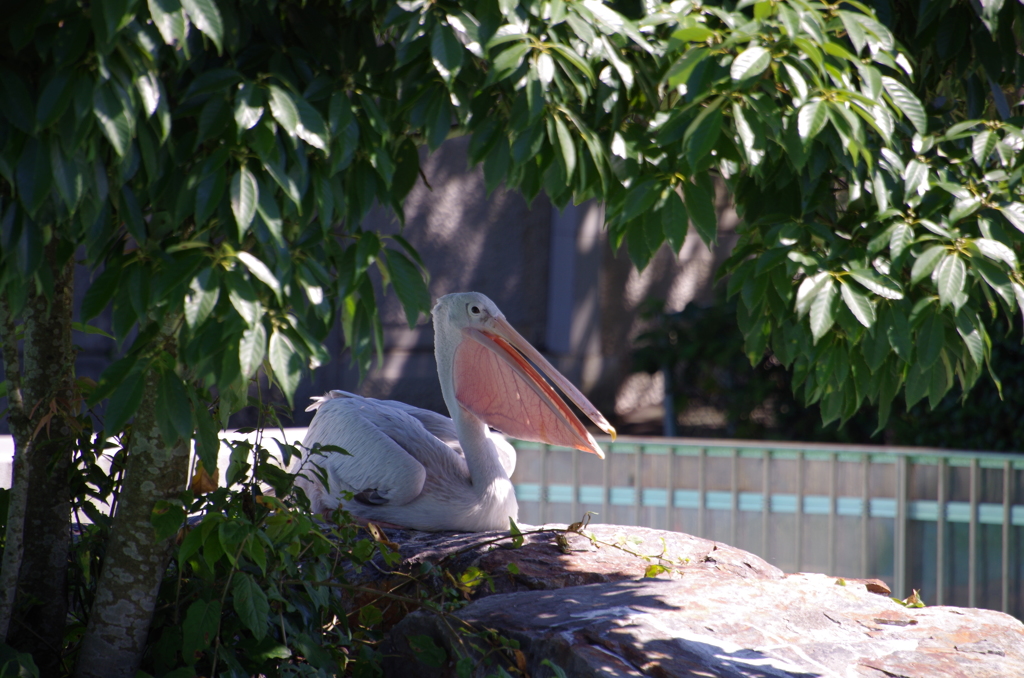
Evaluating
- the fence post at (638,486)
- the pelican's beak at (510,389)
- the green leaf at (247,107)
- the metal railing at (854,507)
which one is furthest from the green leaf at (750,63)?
the fence post at (638,486)

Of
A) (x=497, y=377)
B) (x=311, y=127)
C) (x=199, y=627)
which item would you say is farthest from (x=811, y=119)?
(x=497, y=377)

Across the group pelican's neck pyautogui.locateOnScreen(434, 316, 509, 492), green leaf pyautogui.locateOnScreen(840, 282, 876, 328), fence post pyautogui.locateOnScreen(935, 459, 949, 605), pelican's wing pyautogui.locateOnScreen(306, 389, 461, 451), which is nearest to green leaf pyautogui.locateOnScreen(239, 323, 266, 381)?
green leaf pyautogui.locateOnScreen(840, 282, 876, 328)

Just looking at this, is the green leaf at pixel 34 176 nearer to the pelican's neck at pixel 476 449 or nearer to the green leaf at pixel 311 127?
the green leaf at pixel 311 127

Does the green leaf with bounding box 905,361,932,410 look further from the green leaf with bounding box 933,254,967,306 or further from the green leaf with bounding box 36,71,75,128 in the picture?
the green leaf with bounding box 36,71,75,128

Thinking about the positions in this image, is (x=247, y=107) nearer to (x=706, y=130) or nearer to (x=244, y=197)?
(x=244, y=197)

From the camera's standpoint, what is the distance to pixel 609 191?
2.23m

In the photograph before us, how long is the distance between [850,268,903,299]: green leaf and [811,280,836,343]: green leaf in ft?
0.21

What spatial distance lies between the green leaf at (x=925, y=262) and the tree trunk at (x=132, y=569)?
1853 mm

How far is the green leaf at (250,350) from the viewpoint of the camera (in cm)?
162

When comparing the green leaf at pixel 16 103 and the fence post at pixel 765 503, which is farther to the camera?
the fence post at pixel 765 503

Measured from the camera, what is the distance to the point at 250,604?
2.45 metres

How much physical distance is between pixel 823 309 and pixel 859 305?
0.26 ft

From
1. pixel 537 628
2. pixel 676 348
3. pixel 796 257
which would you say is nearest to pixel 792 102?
pixel 796 257

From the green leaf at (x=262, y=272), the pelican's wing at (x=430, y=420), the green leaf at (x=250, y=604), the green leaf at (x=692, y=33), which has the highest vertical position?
the green leaf at (x=692, y=33)
